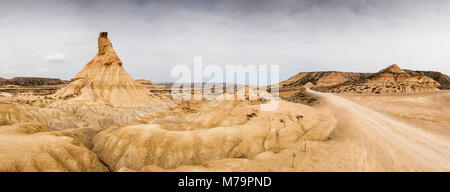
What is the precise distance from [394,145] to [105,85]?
3531 inches

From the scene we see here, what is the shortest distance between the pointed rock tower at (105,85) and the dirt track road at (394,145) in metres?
75.4

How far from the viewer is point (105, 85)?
71812mm

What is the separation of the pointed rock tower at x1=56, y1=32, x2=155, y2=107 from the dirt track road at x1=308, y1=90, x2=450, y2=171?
75394mm

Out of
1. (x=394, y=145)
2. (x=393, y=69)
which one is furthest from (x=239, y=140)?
(x=393, y=69)

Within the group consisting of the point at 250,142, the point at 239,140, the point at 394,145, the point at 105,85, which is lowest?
the point at 250,142

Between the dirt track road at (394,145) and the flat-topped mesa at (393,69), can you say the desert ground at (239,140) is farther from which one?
the flat-topped mesa at (393,69)

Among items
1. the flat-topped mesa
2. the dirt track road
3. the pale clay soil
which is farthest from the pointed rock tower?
the flat-topped mesa

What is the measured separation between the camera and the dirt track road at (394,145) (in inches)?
614

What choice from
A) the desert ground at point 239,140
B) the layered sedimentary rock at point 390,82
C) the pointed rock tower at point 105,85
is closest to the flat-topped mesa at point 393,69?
the layered sedimentary rock at point 390,82

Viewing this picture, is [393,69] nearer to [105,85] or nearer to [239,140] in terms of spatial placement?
[239,140]

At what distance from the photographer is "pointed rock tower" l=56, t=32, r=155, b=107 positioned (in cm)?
6879

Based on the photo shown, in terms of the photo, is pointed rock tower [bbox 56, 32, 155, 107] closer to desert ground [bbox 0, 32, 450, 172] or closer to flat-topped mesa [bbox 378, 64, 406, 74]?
desert ground [bbox 0, 32, 450, 172]
